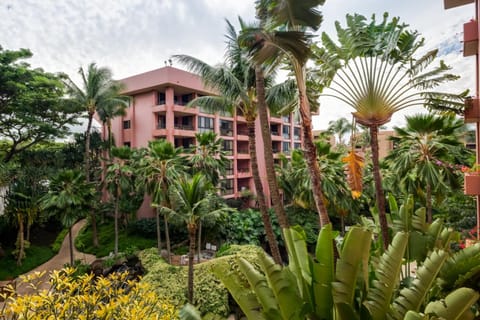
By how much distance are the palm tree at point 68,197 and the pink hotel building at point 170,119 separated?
6862 millimetres

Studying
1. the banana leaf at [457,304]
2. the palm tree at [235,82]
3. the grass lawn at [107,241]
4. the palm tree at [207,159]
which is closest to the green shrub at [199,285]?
the palm tree at [235,82]

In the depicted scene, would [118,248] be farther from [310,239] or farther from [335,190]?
[335,190]

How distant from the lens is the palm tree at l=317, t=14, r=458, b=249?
6.63 meters

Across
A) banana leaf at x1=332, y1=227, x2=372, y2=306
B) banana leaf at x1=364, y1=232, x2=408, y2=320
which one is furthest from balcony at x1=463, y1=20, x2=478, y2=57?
banana leaf at x1=332, y1=227, x2=372, y2=306

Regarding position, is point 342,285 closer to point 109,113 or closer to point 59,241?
point 109,113

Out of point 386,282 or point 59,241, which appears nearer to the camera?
point 386,282

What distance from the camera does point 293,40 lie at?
5660 mm

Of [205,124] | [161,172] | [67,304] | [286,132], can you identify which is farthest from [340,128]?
[67,304]

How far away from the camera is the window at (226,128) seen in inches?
1062

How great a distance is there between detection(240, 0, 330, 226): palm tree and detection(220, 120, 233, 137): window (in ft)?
67.9

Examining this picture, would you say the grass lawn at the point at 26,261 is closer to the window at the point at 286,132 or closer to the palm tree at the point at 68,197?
the palm tree at the point at 68,197

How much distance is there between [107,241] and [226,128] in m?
14.3

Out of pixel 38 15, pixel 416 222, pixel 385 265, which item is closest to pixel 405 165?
pixel 416 222

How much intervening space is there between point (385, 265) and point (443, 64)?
6.43 meters
